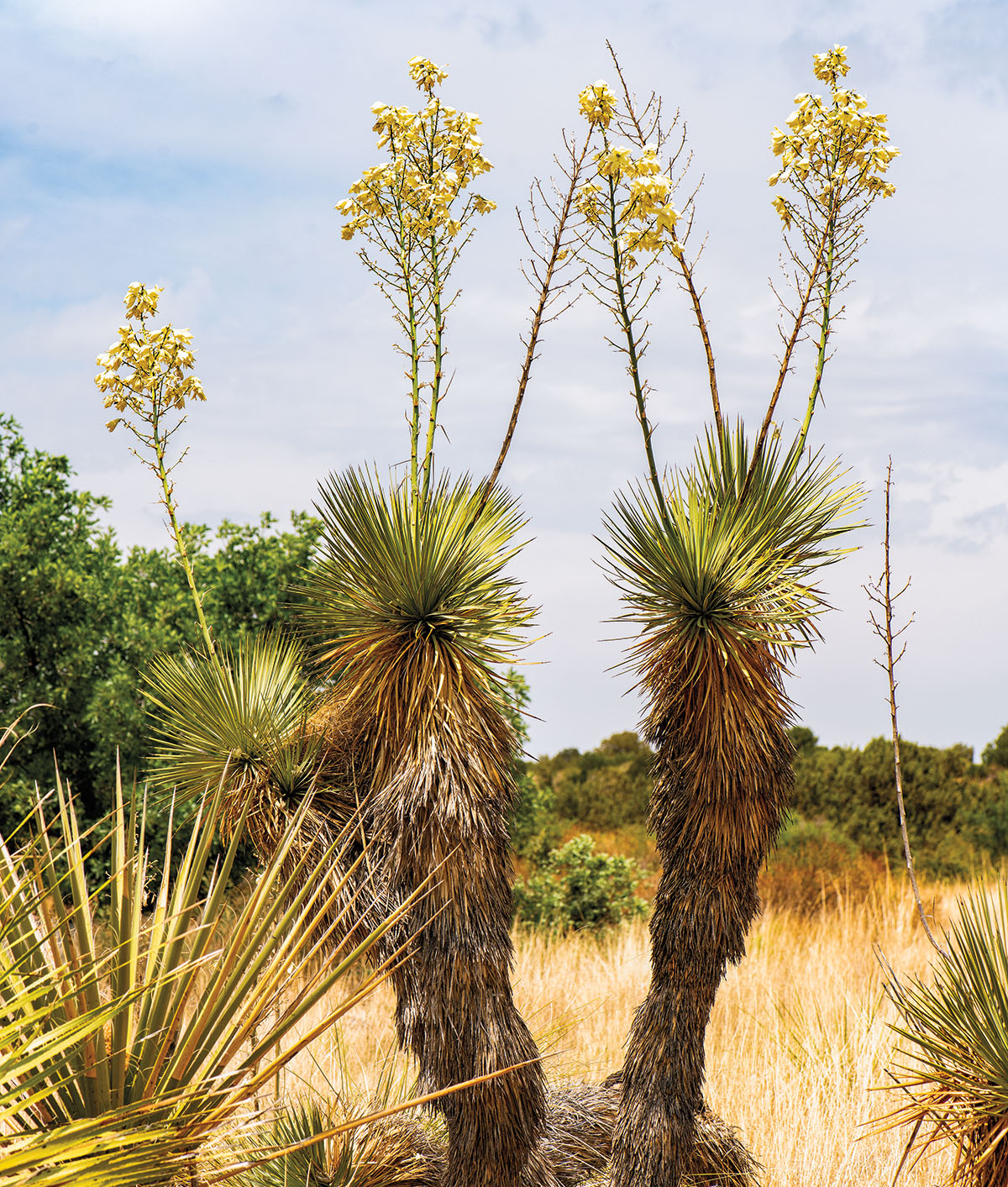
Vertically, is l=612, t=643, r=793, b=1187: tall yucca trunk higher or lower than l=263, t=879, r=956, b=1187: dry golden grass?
higher

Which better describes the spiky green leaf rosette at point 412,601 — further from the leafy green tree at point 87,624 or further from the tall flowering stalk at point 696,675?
the leafy green tree at point 87,624

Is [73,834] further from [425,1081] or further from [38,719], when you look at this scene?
[38,719]

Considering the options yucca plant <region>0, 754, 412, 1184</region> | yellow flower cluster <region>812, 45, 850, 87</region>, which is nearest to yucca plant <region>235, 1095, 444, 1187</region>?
yucca plant <region>0, 754, 412, 1184</region>

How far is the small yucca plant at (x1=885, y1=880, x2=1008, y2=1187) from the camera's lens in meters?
4.15

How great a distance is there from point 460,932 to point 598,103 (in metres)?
4.68

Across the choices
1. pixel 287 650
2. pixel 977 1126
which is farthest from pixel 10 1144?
pixel 287 650

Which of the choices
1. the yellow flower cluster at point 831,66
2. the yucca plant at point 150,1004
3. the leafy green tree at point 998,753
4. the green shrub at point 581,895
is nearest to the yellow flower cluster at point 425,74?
the yellow flower cluster at point 831,66

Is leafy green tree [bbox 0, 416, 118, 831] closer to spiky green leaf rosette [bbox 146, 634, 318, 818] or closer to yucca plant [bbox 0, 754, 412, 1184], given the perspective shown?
spiky green leaf rosette [bbox 146, 634, 318, 818]

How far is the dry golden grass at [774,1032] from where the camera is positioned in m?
6.67

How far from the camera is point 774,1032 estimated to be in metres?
8.94

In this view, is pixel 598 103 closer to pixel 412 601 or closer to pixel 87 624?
pixel 412 601

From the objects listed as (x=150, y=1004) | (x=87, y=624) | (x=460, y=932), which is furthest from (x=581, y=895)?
(x=150, y=1004)

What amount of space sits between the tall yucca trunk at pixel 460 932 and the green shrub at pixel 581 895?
292 inches

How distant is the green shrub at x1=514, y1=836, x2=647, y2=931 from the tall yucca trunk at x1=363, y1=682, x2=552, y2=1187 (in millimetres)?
7420
